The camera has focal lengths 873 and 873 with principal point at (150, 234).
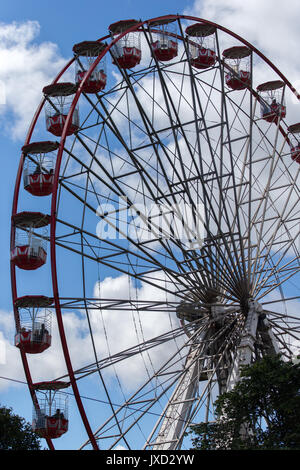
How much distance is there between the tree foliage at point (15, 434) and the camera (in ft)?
73.6

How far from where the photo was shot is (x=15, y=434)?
22.7m

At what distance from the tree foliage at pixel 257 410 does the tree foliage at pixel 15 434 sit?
14.7 ft

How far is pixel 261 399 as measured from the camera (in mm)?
21250

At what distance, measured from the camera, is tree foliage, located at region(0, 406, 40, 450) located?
22.4 metres

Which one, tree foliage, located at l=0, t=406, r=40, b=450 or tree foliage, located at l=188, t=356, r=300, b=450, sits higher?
tree foliage, located at l=0, t=406, r=40, b=450

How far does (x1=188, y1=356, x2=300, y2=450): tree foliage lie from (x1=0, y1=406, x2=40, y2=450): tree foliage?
4466mm

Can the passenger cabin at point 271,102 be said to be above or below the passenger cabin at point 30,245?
above

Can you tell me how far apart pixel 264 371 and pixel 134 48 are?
1105 centimetres

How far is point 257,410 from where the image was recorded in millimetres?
21250

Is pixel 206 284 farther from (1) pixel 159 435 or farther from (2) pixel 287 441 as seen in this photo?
(2) pixel 287 441

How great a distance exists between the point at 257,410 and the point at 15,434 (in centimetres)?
634

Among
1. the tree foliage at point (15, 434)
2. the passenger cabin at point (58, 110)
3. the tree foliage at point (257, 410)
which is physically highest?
the passenger cabin at point (58, 110)

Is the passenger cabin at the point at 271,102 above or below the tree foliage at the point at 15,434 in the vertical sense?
above

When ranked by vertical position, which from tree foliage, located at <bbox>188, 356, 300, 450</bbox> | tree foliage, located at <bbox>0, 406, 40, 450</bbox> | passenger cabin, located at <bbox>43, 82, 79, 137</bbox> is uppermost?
passenger cabin, located at <bbox>43, 82, 79, 137</bbox>
